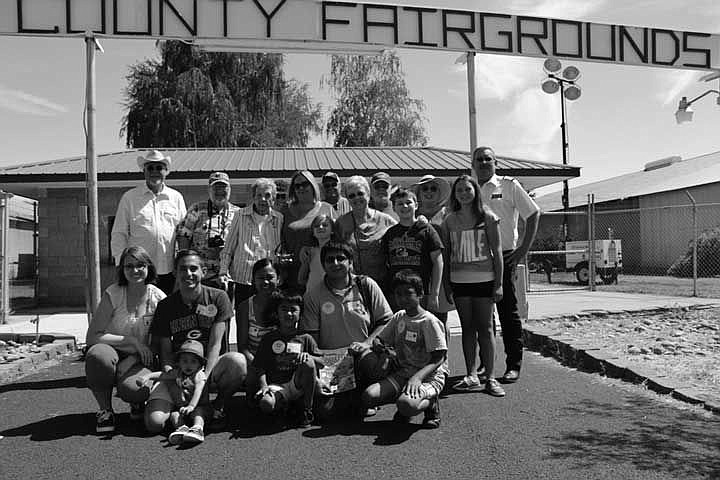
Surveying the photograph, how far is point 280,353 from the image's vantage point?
4195 mm

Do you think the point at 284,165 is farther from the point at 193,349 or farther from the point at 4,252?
the point at 193,349

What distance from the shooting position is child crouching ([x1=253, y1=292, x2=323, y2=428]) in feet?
13.3

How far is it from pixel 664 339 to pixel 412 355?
4.12m

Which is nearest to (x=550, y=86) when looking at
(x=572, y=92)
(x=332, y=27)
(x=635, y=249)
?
(x=572, y=92)

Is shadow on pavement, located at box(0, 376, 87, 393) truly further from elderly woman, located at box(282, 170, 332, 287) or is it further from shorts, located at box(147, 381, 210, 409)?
elderly woman, located at box(282, 170, 332, 287)

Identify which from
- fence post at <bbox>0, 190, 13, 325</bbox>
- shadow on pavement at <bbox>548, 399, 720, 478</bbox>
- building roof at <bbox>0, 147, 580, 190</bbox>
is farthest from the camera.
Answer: building roof at <bbox>0, 147, 580, 190</bbox>

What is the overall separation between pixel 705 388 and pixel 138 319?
430cm


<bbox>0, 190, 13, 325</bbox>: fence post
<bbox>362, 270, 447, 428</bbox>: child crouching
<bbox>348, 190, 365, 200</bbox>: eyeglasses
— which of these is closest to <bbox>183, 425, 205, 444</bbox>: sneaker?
<bbox>362, 270, 447, 428</bbox>: child crouching

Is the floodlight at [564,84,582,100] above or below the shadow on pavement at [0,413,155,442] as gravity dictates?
above

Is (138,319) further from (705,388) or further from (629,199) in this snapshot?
(629,199)

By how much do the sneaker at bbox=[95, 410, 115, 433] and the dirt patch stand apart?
416 cm

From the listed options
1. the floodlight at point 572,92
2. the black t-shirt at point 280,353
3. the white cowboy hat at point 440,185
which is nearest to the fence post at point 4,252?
the black t-shirt at point 280,353

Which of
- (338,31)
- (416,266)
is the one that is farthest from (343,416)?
(338,31)

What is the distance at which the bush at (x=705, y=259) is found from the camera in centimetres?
1988
